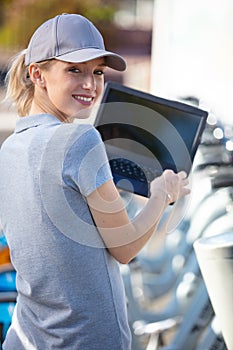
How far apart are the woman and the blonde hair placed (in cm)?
5

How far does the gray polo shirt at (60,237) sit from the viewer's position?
1669mm

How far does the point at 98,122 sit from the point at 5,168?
517 mm

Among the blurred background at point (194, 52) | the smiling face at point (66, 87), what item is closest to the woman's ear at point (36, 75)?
the smiling face at point (66, 87)

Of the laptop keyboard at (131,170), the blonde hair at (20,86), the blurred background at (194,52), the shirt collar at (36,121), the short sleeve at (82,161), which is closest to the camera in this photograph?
the short sleeve at (82,161)

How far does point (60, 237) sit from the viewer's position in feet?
5.61

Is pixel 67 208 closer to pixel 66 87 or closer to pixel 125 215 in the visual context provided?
pixel 125 215

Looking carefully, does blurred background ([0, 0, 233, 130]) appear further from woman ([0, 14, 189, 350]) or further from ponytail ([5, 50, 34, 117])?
woman ([0, 14, 189, 350])

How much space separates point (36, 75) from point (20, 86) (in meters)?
0.11

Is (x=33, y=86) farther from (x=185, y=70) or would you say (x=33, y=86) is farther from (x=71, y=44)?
(x=185, y=70)

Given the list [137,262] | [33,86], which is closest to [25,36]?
[137,262]

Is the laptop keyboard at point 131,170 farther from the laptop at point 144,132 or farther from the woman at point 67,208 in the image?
the woman at point 67,208

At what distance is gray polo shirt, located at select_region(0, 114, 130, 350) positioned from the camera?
Answer: 1669mm

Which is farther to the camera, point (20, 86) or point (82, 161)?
point (20, 86)

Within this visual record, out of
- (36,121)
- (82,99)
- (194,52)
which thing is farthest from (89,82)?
(194,52)
